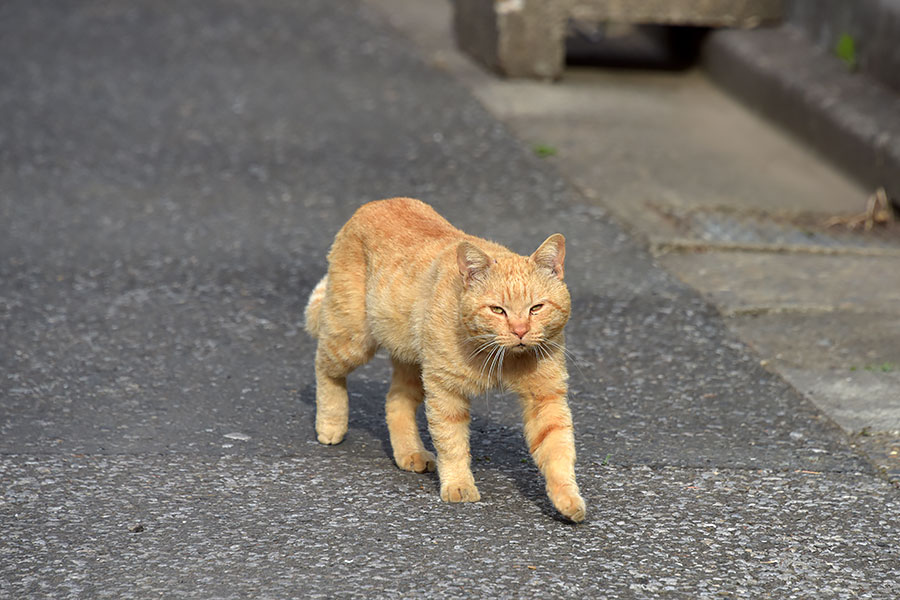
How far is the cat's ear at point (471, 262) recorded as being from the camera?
3.77m

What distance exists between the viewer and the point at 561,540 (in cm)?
383

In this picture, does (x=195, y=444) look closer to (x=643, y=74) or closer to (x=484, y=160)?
(x=484, y=160)

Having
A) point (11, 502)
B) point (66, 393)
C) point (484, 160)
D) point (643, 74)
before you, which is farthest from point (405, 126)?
→ point (11, 502)

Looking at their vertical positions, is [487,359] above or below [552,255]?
below

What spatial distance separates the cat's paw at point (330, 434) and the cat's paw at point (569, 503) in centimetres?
103

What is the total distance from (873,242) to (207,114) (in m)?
5.10

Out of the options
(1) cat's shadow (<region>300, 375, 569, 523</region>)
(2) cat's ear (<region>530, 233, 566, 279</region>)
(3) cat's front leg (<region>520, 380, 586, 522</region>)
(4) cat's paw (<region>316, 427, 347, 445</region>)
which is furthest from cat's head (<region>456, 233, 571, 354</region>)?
(4) cat's paw (<region>316, 427, 347, 445</region>)

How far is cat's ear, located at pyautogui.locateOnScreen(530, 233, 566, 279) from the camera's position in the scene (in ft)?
12.6

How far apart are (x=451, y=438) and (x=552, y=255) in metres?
0.71

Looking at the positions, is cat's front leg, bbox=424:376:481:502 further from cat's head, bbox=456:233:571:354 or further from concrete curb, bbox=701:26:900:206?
concrete curb, bbox=701:26:900:206

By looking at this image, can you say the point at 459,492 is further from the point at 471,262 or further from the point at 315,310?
the point at 315,310

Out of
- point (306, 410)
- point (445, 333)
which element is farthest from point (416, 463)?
point (306, 410)

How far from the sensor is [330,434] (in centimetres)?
452

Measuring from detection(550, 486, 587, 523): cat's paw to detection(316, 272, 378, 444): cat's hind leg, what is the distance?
0.96 metres
